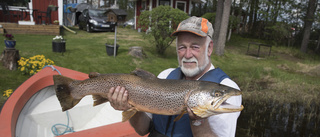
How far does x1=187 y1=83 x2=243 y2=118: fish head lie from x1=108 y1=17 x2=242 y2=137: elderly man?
0.81 ft

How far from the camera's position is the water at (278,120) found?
6.94m

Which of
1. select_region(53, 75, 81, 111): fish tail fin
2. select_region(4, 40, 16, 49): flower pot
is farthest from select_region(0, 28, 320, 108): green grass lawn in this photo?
select_region(53, 75, 81, 111): fish tail fin

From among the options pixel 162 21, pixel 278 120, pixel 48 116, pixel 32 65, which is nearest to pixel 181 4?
pixel 162 21

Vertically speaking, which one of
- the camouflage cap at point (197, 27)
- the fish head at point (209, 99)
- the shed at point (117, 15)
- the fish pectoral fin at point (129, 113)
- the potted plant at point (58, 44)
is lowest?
the potted plant at point (58, 44)

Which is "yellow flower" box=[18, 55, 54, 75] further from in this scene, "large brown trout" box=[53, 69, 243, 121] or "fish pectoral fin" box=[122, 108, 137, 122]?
"fish pectoral fin" box=[122, 108, 137, 122]

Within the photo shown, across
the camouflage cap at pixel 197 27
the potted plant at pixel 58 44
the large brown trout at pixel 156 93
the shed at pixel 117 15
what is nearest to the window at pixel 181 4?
the shed at pixel 117 15

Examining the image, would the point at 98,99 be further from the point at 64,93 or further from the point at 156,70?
the point at 156,70

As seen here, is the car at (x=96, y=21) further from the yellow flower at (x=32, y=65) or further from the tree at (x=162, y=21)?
the yellow flower at (x=32, y=65)

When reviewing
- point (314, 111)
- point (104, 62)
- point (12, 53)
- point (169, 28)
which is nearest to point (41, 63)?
point (12, 53)

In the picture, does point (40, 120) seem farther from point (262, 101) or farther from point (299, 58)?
point (299, 58)

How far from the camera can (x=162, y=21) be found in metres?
11.6

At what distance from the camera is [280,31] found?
23062 millimetres

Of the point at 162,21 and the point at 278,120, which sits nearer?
the point at 278,120

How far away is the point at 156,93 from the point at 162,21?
32.7 feet
